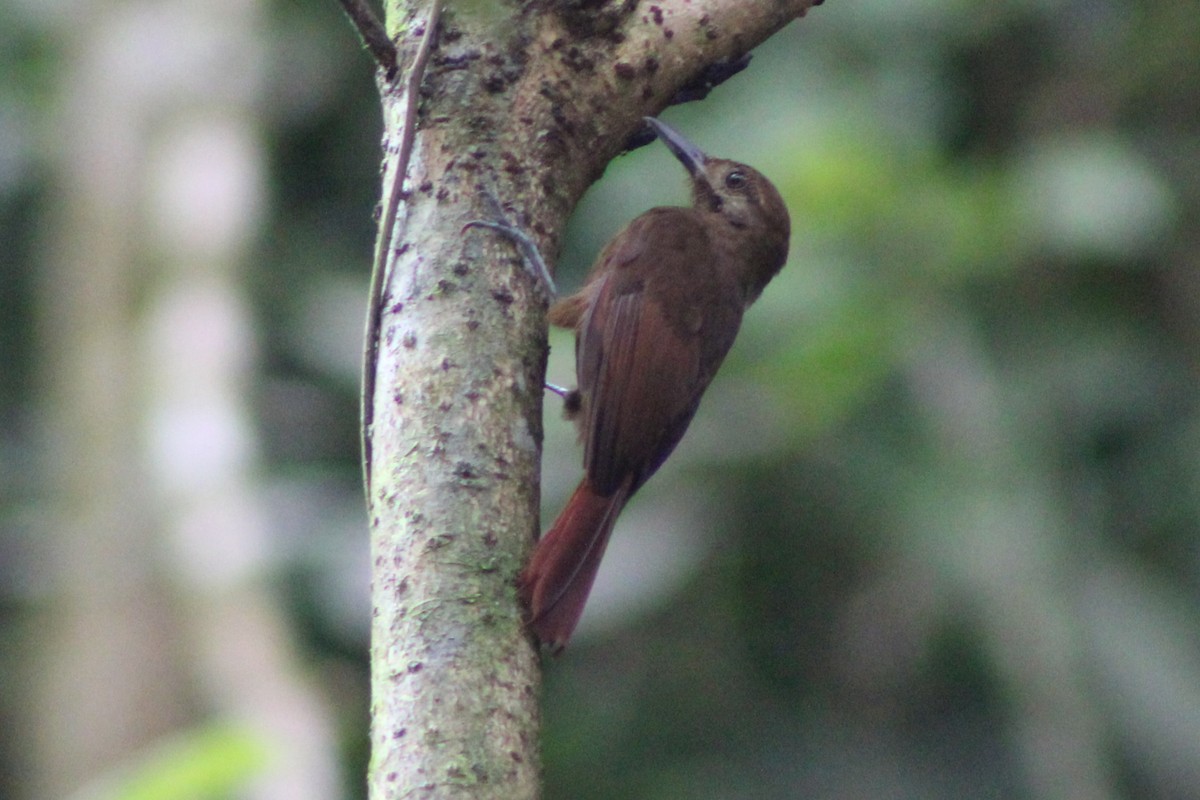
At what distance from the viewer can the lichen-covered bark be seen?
5.58 ft


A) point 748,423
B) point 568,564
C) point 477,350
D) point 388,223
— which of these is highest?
point 388,223

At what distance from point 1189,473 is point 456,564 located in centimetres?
367

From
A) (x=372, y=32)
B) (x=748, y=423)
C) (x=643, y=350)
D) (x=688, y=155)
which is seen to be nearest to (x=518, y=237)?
(x=372, y=32)

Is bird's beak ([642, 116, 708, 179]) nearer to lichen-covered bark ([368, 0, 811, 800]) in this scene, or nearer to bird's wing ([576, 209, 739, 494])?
bird's wing ([576, 209, 739, 494])

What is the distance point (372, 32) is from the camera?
6.95ft

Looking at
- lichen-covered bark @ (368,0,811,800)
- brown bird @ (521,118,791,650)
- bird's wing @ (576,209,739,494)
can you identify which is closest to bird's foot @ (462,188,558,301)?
lichen-covered bark @ (368,0,811,800)

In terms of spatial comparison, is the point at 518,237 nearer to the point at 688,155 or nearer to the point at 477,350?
the point at 477,350

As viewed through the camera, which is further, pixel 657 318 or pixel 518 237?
pixel 657 318

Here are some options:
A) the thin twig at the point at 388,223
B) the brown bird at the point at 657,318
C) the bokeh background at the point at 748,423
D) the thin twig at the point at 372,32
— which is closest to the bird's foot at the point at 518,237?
the thin twig at the point at 388,223

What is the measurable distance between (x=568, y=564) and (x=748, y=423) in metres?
2.37

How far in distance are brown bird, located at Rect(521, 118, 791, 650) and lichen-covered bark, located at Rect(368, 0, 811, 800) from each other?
0.57 metres

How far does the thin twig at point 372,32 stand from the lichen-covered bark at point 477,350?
0.12 ft

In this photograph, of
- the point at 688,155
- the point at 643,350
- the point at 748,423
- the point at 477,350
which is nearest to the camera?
the point at 477,350

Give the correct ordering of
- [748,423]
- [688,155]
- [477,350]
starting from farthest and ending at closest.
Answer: [748,423], [688,155], [477,350]
